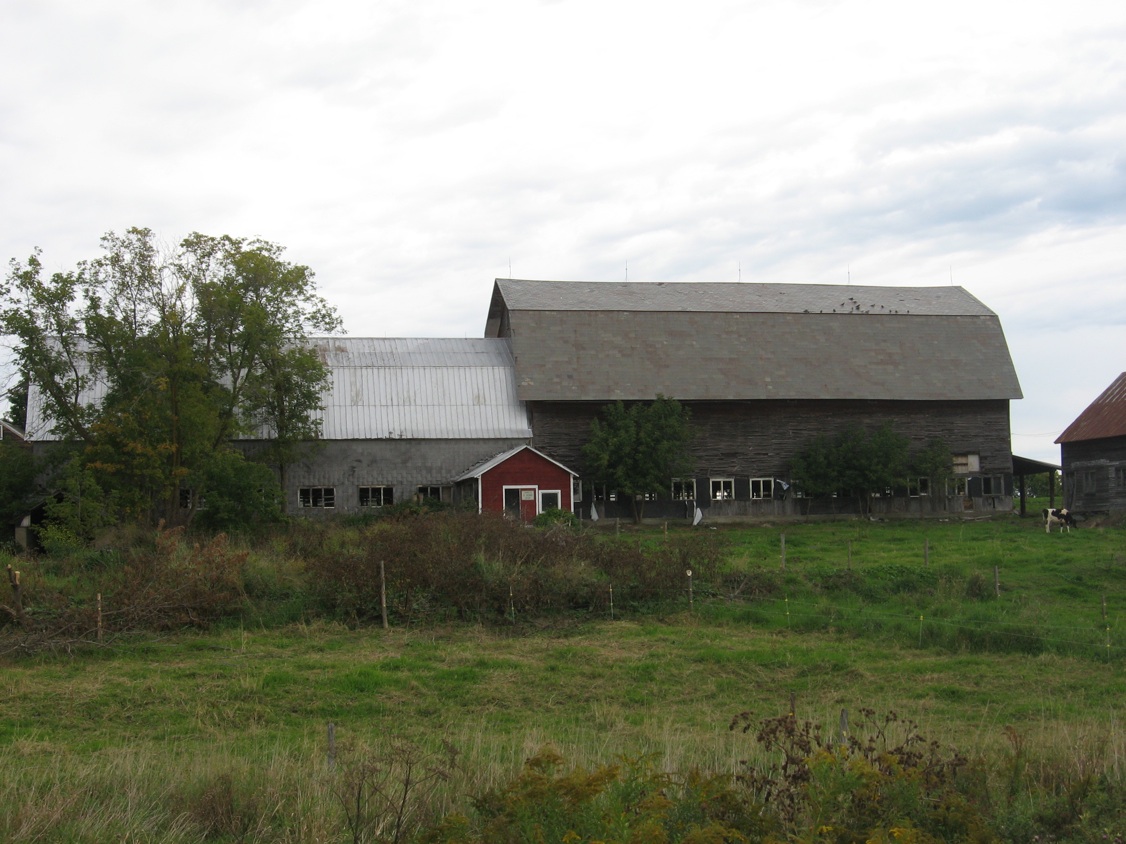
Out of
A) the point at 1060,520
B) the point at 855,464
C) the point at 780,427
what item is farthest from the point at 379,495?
the point at 1060,520

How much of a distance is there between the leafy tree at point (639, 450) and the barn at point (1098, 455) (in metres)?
15.8

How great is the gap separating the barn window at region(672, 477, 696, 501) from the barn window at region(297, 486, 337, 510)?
40.2 feet

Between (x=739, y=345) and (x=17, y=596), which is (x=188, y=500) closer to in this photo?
(x=17, y=596)

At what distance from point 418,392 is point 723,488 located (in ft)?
39.0

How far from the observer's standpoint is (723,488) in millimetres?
40344

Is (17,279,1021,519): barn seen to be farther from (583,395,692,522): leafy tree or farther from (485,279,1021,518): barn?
(583,395,692,522): leafy tree

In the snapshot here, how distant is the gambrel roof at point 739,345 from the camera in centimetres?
4003

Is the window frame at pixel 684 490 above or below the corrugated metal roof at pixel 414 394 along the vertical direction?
below

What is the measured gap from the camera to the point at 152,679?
1484 cm

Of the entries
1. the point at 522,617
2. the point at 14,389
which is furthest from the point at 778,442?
the point at 14,389

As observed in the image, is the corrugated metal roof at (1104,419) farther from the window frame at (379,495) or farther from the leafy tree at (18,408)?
the leafy tree at (18,408)

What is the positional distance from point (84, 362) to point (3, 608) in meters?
22.6

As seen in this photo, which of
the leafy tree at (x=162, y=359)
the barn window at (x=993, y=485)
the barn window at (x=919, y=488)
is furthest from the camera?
the barn window at (x=993, y=485)

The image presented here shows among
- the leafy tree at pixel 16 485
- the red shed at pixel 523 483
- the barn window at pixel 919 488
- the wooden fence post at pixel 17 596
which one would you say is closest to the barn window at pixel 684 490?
the red shed at pixel 523 483
